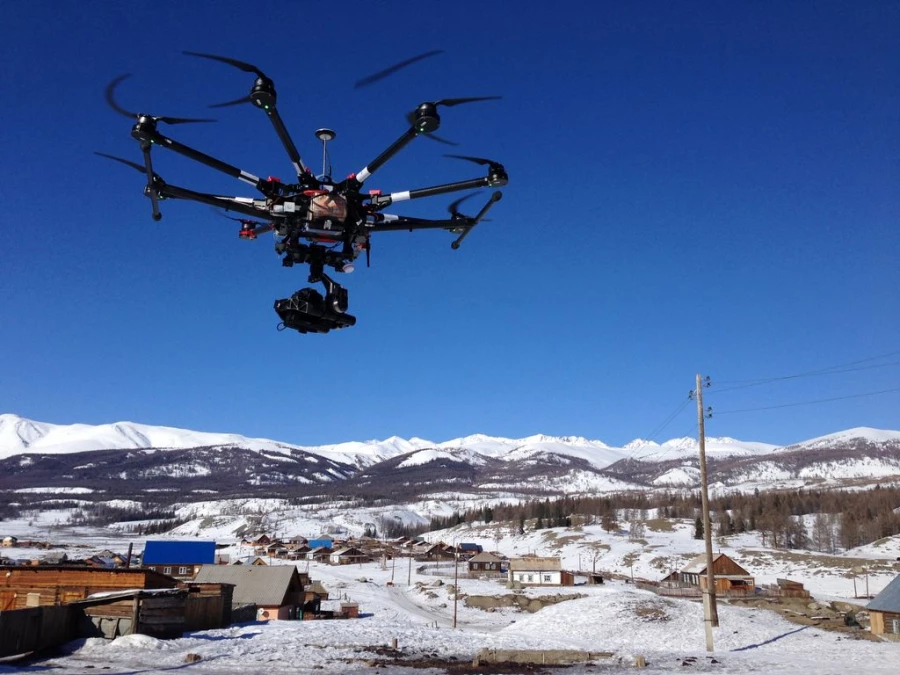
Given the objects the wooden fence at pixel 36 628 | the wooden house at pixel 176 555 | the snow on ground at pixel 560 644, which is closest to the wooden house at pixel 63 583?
the snow on ground at pixel 560 644

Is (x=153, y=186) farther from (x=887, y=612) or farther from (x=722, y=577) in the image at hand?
(x=722, y=577)

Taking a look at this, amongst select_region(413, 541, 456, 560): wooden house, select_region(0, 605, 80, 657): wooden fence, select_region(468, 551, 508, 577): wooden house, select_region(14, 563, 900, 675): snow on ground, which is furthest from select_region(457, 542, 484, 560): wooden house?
select_region(0, 605, 80, 657): wooden fence

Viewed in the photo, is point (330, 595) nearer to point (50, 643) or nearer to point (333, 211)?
point (50, 643)

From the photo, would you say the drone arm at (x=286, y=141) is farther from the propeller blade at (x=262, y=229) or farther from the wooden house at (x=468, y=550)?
the wooden house at (x=468, y=550)

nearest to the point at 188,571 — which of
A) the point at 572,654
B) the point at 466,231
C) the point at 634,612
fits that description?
the point at 634,612

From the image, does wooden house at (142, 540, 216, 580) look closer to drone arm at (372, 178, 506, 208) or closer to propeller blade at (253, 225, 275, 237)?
propeller blade at (253, 225, 275, 237)
